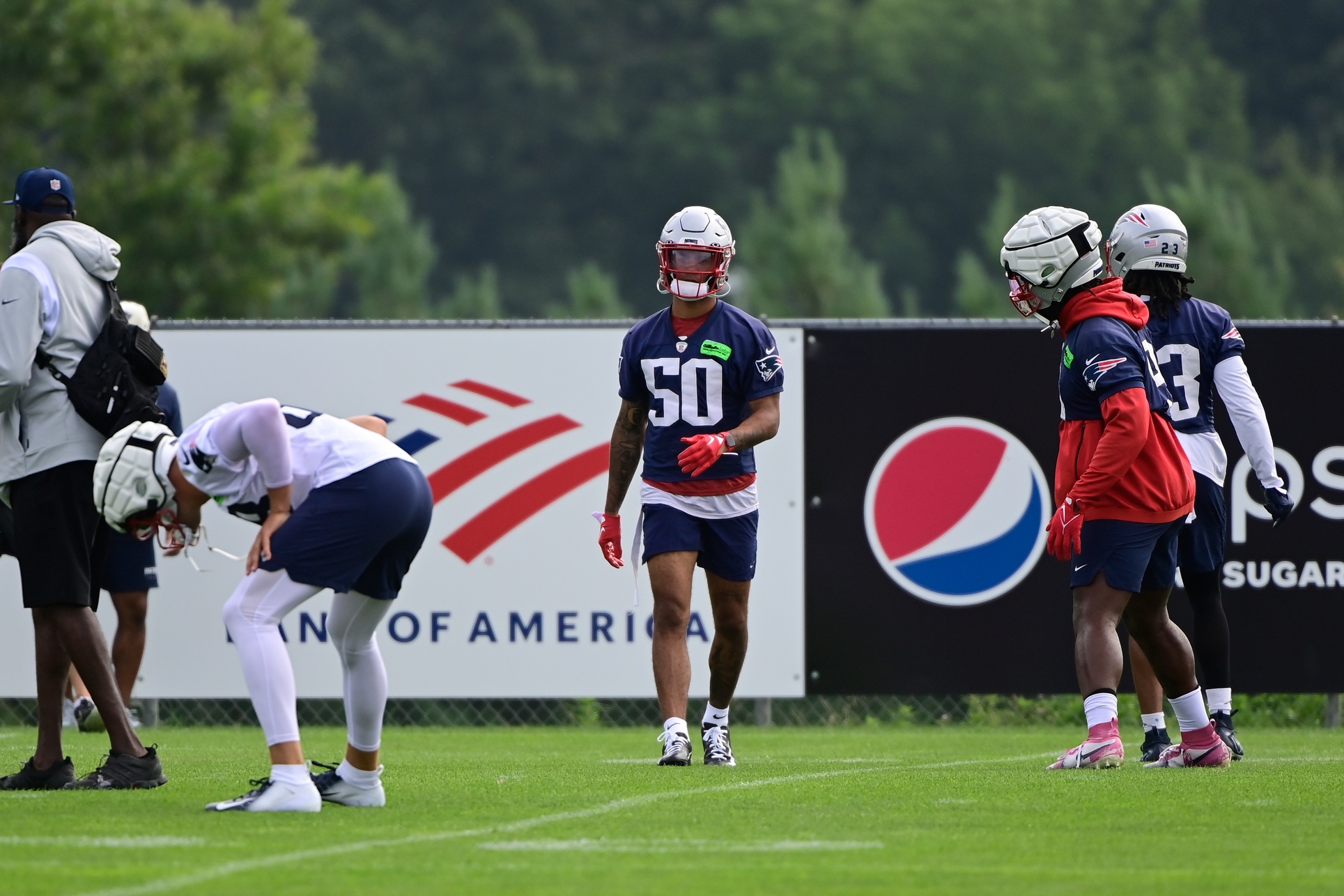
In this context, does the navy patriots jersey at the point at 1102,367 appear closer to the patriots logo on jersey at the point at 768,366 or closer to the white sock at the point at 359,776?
the patriots logo on jersey at the point at 768,366

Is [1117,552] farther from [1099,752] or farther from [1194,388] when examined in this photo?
[1194,388]

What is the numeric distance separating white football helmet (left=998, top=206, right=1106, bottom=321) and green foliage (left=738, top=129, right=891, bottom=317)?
2663 cm

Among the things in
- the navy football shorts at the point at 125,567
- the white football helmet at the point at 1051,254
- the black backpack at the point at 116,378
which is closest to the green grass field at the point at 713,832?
the black backpack at the point at 116,378

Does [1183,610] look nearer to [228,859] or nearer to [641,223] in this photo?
[228,859]

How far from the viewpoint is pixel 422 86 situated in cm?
5541

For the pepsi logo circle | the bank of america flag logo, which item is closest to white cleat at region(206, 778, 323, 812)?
the bank of america flag logo

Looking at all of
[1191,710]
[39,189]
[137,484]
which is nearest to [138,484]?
[137,484]

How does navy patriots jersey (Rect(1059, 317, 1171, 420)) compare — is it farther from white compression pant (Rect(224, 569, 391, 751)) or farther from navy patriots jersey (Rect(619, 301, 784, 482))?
white compression pant (Rect(224, 569, 391, 751))

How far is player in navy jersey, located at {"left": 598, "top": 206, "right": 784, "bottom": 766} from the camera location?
8.43m

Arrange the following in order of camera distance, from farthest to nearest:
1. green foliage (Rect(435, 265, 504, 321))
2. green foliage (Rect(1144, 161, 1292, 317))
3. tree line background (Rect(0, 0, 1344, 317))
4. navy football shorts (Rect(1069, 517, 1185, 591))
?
tree line background (Rect(0, 0, 1344, 317)), green foliage (Rect(435, 265, 504, 321)), green foliage (Rect(1144, 161, 1292, 317)), navy football shorts (Rect(1069, 517, 1185, 591))

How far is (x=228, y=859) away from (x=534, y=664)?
6.11m

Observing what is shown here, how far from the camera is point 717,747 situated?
847cm

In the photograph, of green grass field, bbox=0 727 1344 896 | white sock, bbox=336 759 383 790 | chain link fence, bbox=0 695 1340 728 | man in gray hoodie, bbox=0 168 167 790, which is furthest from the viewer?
chain link fence, bbox=0 695 1340 728

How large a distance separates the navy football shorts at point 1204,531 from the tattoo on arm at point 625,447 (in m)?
2.27
